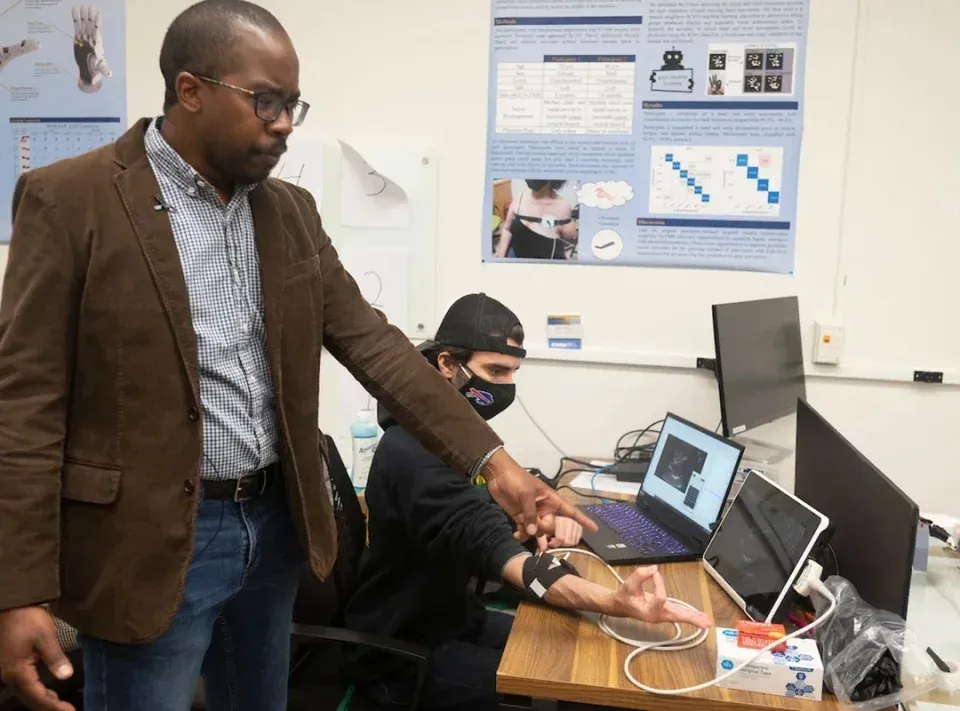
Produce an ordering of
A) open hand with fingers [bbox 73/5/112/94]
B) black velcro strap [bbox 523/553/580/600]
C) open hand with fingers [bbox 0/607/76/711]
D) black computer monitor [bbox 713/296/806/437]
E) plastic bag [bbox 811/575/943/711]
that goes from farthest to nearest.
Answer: open hand with fingers [bbox 73/5/112/94] < black computer monitor [bbox 713/296/806/437] < black velcro strap [bbox 523/553/580/600] < plastic bag [bbox 811/575/943/711] < open hand with fingers [bbox 0/607/76/711]

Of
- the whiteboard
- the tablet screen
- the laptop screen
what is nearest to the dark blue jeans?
the tablet screen

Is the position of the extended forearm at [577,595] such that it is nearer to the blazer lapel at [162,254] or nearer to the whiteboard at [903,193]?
the blazer lapel at [162,254]

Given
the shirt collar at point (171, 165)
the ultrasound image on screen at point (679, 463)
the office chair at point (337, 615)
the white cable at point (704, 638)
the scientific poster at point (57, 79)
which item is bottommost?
the office chair at point (337, 615)

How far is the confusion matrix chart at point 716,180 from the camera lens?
2.41 metres

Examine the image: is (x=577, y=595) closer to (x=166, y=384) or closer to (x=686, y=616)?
(x=686, y=616)

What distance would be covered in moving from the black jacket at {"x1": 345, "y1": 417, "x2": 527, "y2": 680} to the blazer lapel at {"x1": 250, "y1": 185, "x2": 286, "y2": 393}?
55 centimetres

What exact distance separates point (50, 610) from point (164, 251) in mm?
475

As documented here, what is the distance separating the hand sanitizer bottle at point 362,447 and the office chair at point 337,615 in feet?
2.07

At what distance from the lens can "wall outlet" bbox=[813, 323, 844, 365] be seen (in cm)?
240

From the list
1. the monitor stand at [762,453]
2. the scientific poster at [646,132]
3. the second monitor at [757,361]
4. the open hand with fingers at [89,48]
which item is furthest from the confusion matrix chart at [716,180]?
the open hand with fingers at [89,48]

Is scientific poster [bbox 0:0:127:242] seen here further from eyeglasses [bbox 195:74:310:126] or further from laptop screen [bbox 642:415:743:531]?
laptop screen [bbox 642:415:743:531]

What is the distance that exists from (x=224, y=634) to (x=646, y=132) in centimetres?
191

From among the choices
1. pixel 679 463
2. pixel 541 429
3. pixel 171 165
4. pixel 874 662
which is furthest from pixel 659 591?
pixel 541 429

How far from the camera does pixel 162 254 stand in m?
0.98
